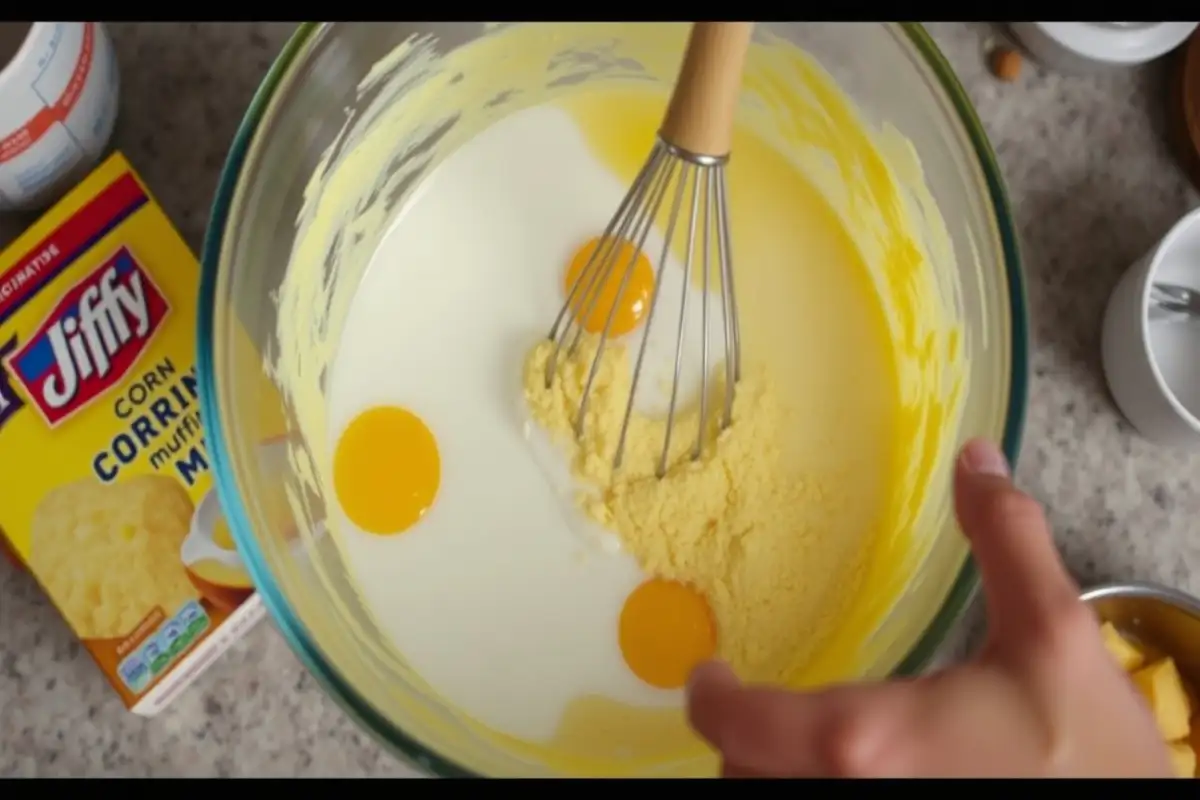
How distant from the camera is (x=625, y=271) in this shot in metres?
0.74

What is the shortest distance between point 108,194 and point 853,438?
20.9 inches

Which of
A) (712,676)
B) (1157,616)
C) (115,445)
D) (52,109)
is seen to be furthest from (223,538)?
(1157,616)

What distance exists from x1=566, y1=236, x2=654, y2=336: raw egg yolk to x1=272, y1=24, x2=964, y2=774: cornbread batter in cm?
2

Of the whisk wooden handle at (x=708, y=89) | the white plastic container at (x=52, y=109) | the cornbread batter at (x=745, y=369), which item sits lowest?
the cornbread batter at (x=745, y=369)

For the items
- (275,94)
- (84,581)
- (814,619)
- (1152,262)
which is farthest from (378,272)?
(1152,262)

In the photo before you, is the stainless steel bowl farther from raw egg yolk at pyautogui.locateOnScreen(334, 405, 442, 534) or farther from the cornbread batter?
raw egg yolk at pyautogui.locateOnScreen(334, 405, 442, 534)

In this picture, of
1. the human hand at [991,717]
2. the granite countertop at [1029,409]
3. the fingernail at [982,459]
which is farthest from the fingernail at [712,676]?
the granite countertop at [1029,409]

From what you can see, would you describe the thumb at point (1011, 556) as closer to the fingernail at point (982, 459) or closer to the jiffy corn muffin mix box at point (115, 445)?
the fingernail at point (982, 459)

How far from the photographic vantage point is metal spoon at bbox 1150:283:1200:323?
2.63 ft

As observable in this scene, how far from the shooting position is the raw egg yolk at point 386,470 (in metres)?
0.75

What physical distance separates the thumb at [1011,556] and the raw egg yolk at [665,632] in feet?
0.94

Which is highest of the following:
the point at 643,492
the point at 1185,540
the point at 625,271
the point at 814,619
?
the point at 625,271

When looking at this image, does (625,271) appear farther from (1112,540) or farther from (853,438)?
(1112,540)
